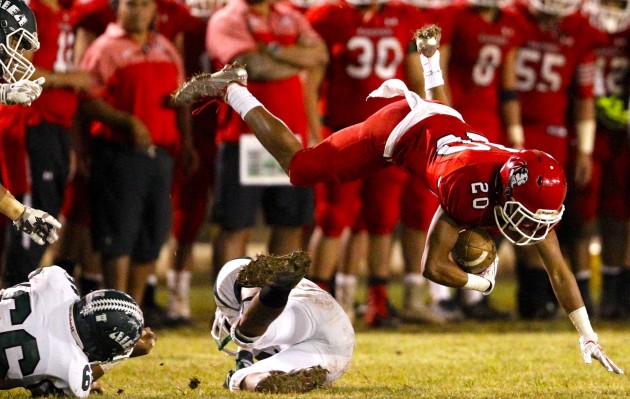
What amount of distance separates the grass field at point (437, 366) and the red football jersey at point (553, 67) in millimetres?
1437

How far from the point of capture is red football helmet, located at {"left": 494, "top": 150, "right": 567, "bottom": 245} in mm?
4590

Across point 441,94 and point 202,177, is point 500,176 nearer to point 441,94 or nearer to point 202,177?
point 441,94

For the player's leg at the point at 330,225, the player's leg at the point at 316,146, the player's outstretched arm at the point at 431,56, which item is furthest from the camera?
the player's leg at the point at 330,225

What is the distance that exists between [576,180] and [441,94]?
256cm

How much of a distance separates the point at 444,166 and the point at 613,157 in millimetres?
3507

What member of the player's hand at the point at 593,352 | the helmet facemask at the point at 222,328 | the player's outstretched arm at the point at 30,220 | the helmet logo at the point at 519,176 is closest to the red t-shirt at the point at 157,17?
the helmet facemask at the point at 222,328

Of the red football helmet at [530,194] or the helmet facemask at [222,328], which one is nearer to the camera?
the red football helmet at [530,194]

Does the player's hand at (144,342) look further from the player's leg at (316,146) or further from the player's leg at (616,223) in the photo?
the player's leg at (616,223)

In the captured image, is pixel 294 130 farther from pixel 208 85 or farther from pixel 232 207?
pixel 208 85

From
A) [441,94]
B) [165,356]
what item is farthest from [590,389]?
[165,356]

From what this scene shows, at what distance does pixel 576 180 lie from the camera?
7875 mm

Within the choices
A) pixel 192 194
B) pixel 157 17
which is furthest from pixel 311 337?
pixel 157 17

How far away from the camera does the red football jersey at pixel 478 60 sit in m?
7.65

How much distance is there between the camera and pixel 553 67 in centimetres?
788
